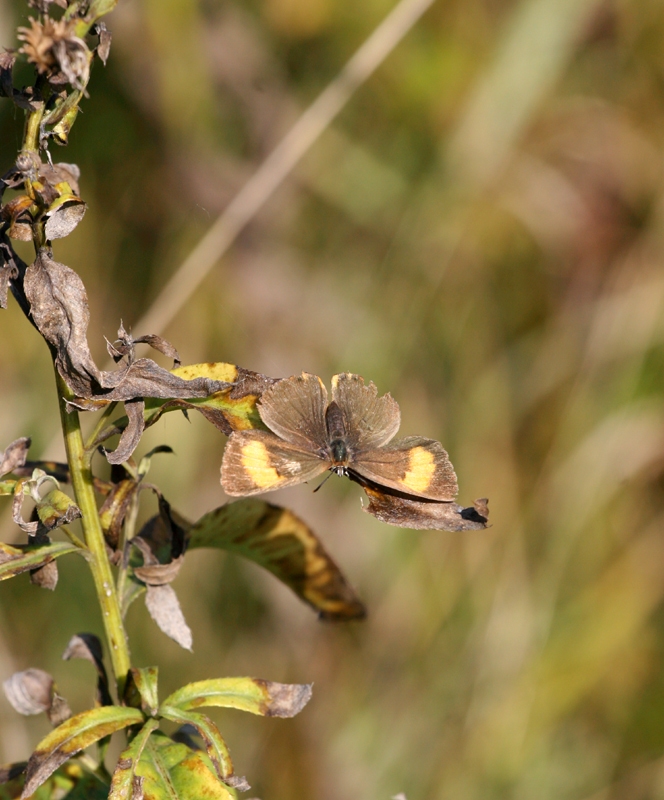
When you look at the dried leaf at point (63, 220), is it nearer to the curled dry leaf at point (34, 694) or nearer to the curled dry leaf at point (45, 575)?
the curled dry leaf at point (45, 575)

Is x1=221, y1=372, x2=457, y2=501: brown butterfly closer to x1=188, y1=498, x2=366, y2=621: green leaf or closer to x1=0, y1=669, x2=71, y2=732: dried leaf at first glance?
x1=188, y1=498, x2=366, y2=621: green leaf

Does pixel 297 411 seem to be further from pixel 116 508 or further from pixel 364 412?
pixel 116 508

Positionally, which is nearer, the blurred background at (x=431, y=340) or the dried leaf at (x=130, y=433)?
the dried leaf at (x=130, y=433)

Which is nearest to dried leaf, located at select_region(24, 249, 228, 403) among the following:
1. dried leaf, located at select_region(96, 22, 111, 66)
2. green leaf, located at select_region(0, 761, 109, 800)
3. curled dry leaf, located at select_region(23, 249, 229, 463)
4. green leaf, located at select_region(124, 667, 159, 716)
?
curled dry leaf, located at select_region(23, 249, 229, 463)

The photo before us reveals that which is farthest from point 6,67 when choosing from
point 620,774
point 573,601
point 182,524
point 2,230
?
point 620,774

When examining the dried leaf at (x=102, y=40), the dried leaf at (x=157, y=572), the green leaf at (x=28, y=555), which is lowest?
the green leaf at (x=28, y=555)

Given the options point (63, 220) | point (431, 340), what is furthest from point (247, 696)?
point (431, 340)

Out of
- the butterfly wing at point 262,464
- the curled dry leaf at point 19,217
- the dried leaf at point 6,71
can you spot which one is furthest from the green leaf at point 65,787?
the dried leaf at point 6,71
